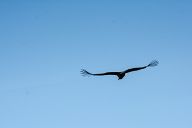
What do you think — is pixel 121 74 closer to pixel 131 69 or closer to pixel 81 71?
pixel 131 69

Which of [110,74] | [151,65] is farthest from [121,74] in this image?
[151,65]

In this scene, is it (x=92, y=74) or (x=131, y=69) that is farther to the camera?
(x=131, y=69)

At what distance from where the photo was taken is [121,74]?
33.4m

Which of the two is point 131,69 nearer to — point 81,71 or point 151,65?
point 151,65

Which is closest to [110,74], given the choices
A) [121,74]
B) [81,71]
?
[121,74]

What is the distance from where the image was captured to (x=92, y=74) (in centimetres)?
2970

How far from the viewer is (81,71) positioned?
2959 centimetres

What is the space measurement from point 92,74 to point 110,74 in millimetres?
3315

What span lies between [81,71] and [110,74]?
394 centimetres

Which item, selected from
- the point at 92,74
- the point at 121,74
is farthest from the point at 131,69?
the point at 92,74

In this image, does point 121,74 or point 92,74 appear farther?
point 121,74

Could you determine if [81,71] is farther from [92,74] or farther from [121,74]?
[121,74]

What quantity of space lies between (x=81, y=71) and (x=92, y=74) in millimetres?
954

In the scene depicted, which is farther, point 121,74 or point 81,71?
point 121,74
